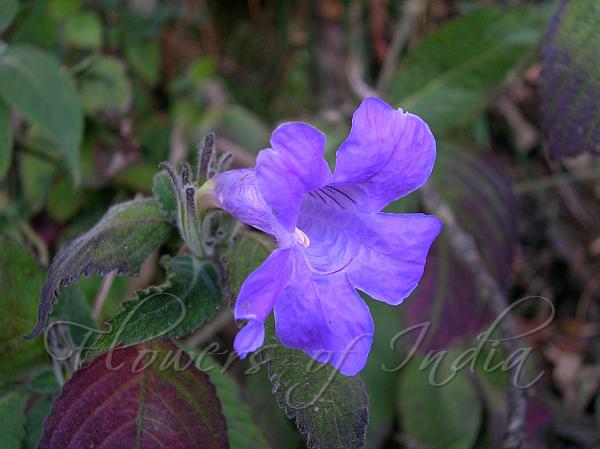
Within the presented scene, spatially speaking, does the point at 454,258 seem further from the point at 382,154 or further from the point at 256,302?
the point at 256,302

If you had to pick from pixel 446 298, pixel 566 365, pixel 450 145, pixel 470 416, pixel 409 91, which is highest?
pixel 409 91

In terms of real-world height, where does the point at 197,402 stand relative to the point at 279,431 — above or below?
above

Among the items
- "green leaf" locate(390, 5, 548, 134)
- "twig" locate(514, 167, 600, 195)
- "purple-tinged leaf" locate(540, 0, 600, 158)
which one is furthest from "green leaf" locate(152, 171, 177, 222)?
"twig" locate(514, 167, 600, 195)

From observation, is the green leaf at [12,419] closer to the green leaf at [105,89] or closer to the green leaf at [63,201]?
the green leaf at [63,201]

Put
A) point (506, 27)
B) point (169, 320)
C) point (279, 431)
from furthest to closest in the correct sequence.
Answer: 1. point (506, 27)
2. point (279, 431)
3. point (169, 320)

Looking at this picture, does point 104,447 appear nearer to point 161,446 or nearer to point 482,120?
point 161,446

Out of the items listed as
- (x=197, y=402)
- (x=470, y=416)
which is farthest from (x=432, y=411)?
(x=197, y=402)

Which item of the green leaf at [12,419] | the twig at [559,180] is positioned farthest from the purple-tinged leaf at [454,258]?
the green leaf at [12,419]

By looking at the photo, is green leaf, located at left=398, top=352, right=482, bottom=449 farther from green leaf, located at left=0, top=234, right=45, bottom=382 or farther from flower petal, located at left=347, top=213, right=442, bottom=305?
green leaf, located at left=0, top=234, right=45, bottom=382
